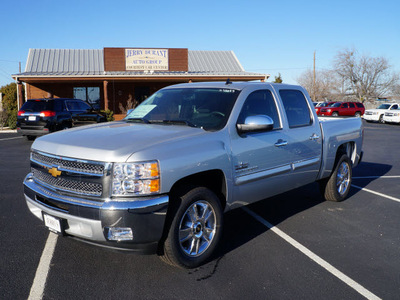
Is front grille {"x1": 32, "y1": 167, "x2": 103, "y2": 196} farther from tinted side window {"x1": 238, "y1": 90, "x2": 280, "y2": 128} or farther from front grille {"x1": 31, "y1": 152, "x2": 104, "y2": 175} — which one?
tinted side window {"x1": 238, "y1": 90, "x2": 280, "y2": 128}

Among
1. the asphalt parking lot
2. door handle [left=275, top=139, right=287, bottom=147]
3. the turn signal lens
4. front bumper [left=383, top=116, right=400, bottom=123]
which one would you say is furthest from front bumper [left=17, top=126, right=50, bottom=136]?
front bumper [left=383, top=116, right=400, bottom=123]

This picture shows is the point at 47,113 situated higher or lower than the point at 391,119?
higher

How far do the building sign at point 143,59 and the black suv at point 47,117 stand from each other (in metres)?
11.4

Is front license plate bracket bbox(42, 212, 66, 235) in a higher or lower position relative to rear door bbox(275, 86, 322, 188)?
lower

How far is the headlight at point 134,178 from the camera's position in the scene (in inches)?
129

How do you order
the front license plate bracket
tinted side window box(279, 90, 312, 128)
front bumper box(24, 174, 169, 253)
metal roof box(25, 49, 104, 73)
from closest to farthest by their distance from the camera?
front bumper box(24, 174, 169, 253), the front license plate bracket, tinted side window box(279, 90, 312, 128), metal roof box(25, 49, 104, 73)

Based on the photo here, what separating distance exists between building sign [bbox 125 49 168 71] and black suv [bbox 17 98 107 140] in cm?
1145

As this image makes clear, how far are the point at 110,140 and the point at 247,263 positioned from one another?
189 cm

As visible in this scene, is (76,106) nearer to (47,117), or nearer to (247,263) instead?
(47,117)

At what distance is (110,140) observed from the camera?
143 inches

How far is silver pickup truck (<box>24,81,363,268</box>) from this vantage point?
3291 mm

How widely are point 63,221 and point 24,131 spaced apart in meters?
12.4

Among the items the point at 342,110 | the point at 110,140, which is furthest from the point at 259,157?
the point at 342,110

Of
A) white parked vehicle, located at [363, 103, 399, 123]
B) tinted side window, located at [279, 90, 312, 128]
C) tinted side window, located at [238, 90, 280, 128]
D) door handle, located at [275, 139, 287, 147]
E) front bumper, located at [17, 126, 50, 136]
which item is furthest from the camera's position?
white parked vehicle, located at [363, 103, 399, 123]
